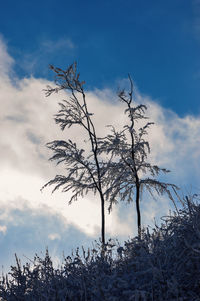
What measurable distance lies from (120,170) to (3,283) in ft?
39.4

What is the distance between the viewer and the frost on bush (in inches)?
191

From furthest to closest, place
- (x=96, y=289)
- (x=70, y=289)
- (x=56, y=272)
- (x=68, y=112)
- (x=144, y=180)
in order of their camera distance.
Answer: (x=68, y=112) → (x=144, y=180) → (x=56, y=272) → (x=70, y=289) → (x=96, y=289)

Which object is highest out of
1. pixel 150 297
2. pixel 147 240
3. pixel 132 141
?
pixel 132 141

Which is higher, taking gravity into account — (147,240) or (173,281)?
(147,240)

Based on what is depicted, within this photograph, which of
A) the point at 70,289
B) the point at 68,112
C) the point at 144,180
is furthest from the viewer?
the point at 68,112

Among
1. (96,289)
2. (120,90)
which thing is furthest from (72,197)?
(96,289)

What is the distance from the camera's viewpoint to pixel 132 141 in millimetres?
18375

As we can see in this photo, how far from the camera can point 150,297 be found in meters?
4.88

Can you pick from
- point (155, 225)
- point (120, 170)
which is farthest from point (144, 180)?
point (155, 225)

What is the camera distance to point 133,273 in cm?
541

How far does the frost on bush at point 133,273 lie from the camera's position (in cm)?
486

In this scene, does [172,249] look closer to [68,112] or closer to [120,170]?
[120,170]

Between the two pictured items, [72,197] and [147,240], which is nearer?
[147,240]

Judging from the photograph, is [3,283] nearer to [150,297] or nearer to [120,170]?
[150,297]
